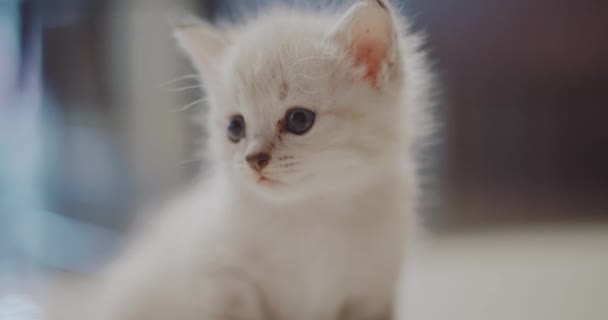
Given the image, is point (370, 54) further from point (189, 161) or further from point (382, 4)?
point (189, 161)

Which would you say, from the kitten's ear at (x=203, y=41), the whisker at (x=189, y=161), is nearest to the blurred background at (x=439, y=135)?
the whisker at (x=189, y=161)

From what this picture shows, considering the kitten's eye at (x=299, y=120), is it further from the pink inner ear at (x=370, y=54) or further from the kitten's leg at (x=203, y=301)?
the kitten's leg at (x=203, y=301)

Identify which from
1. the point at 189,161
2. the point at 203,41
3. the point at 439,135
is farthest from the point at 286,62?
the point at 439,135

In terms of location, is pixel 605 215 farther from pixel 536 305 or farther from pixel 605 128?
pixel 536 305

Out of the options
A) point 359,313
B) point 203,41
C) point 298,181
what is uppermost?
point 203,41

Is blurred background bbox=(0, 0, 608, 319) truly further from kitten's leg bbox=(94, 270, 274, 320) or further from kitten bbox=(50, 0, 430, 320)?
kitten's leg bbox=(94, 270, 274, 320)

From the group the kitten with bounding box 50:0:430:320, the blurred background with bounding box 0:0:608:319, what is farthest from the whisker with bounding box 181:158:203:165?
the kitten with bounding box 50:0:430:320
